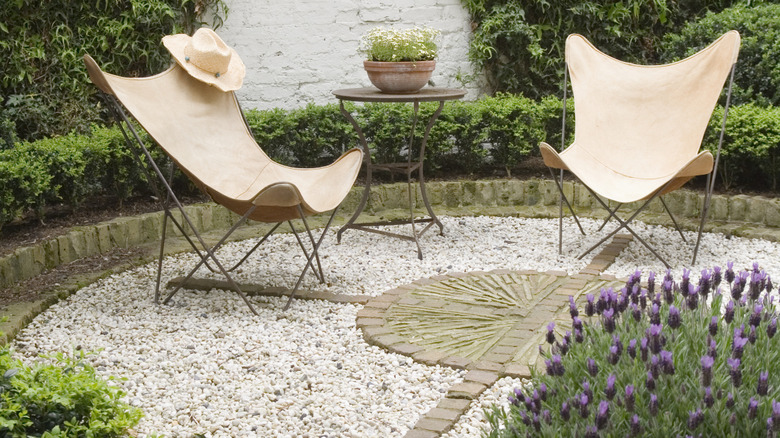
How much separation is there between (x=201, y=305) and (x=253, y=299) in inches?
10.4

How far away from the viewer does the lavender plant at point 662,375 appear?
1.92m

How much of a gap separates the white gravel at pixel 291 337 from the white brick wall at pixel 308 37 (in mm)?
1669

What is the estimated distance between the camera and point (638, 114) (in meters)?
5.53

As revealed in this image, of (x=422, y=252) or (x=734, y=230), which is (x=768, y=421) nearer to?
(x=422, y=252)

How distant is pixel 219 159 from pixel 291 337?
134cm

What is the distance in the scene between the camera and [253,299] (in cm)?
446

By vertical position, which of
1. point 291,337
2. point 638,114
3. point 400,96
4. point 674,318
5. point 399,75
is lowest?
point 291,337

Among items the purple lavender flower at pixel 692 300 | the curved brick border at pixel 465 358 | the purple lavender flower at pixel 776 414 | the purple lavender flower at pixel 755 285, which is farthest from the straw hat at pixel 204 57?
the purple lavender flower at pixel 776 414

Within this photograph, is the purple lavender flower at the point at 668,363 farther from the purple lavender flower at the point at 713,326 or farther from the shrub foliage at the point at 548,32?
the shrub foliage at the point at 548,32

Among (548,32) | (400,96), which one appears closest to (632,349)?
(400,96)

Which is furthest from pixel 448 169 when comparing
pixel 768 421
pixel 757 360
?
pixel 768 421

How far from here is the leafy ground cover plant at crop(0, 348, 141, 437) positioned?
2.37m

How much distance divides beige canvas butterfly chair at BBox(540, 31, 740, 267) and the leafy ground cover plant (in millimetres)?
3152

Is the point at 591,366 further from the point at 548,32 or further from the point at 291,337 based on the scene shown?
the point at 548,32
